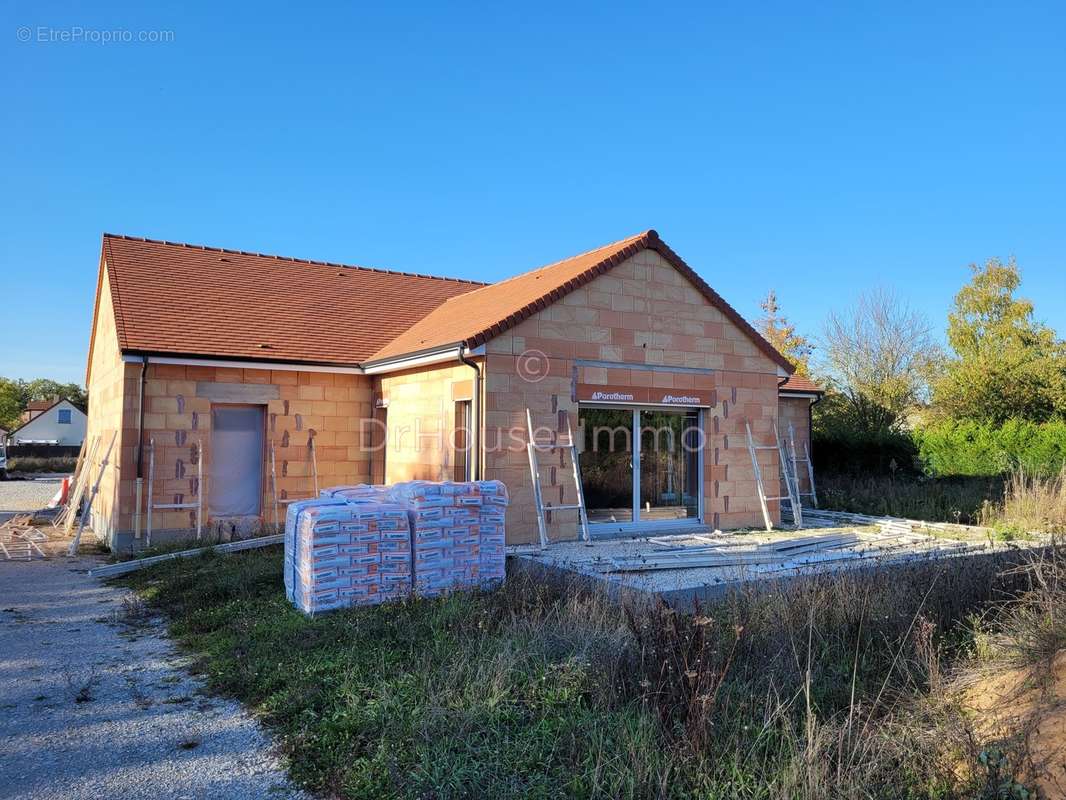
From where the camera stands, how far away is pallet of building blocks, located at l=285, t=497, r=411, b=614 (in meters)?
7.59

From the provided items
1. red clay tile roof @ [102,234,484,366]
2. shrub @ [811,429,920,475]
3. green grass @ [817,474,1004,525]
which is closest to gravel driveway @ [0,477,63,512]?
red clay tile roof @ [102,234,484,366]

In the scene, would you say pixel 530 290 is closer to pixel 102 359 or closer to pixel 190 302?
pixel 190 302

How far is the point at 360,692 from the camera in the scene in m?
5.18

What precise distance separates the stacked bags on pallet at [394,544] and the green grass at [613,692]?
16.4 inches

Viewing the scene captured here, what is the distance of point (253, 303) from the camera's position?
1638 centimetres

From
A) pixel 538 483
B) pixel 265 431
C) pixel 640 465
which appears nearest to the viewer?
pixel 538 483

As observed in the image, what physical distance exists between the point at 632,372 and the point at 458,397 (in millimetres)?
3158

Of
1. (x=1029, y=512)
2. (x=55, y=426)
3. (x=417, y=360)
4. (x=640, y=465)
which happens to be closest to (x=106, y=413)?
(x=417, y=360)

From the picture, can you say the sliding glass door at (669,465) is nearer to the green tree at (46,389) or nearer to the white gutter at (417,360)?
the white gutter at (417,360)

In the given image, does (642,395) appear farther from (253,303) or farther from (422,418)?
(253,303)

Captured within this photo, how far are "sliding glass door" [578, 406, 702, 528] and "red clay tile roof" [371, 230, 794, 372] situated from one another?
204 centimetres

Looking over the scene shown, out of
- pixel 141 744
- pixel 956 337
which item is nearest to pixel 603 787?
pixel 141 744

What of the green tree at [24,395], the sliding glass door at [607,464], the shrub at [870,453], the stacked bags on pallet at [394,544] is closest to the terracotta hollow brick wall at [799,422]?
the shrub at [870,453]

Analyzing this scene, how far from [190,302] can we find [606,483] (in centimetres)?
937
